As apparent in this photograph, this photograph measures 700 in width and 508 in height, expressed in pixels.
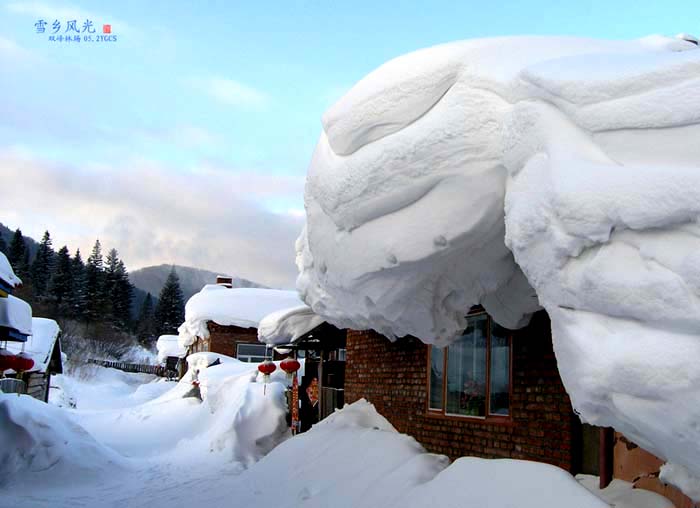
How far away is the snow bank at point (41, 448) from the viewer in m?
12.1

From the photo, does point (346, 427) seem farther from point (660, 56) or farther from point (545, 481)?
point (660, 56)

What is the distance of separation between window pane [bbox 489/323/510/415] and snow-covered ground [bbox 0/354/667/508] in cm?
83

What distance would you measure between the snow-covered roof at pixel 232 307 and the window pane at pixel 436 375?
67.3 ft

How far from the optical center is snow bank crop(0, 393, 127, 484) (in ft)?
39.8

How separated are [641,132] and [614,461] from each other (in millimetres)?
3371

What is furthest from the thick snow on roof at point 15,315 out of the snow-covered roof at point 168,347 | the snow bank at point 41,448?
the snow-covered roof at point 168,347

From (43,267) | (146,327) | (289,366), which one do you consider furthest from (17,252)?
(289,366)

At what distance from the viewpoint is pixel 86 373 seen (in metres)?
42.6

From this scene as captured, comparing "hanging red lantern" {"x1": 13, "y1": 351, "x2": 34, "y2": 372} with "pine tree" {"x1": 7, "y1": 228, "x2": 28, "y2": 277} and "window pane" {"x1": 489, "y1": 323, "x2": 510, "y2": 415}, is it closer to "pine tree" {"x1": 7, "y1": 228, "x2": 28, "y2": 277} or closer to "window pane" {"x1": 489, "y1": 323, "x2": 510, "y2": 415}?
"window pane" {"x1": 489, "y1": 323, "x2": 510, "y2": 415}

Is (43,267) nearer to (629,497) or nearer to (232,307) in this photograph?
(232,307)

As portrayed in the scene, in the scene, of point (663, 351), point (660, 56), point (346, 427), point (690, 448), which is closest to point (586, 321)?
point (663, 351)

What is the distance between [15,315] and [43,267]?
192 ft

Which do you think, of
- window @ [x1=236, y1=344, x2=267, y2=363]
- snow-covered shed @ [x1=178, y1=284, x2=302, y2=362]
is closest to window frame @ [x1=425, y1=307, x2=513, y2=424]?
snow-covered shed @ [x1=178, y1=284, x2=302, y2=362]

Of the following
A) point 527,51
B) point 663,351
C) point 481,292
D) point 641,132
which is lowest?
point 663,351
